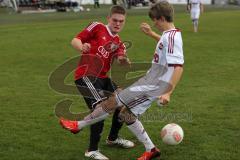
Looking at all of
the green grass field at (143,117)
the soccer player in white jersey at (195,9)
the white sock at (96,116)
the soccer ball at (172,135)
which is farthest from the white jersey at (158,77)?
the soccer player in white jersey at (195,9)

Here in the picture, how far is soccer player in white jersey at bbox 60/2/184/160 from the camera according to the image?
601 centimetres

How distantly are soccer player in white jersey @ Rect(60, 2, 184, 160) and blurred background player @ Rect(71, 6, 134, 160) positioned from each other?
202 mm

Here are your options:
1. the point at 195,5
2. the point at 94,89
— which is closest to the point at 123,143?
the point at 94,89

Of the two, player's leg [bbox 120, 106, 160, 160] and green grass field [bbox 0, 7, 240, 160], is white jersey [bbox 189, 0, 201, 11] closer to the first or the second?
green grass field [bbox 0, 7, 240, 160]

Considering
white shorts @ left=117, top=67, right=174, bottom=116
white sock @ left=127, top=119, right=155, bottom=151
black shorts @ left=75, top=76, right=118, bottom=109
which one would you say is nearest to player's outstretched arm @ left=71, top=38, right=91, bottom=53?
black shorts @ left=75, top=76, right=118, bottom=109

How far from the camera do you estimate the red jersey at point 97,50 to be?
6.74 m

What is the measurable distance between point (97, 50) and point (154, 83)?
990mm

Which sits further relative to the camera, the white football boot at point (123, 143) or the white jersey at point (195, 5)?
the white jersey at point (195, 5)

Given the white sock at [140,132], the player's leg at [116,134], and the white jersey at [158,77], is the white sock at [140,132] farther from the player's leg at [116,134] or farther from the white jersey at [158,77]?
the player's leg at [116,134]

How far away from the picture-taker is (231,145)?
23.3 ft

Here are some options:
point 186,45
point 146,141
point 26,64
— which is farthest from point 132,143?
point 186,45

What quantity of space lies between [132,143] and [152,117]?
73.9 inches

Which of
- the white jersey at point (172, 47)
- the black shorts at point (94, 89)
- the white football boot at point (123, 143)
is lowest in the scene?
the white football boot at point (123, 143)

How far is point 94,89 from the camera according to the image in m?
6.63
